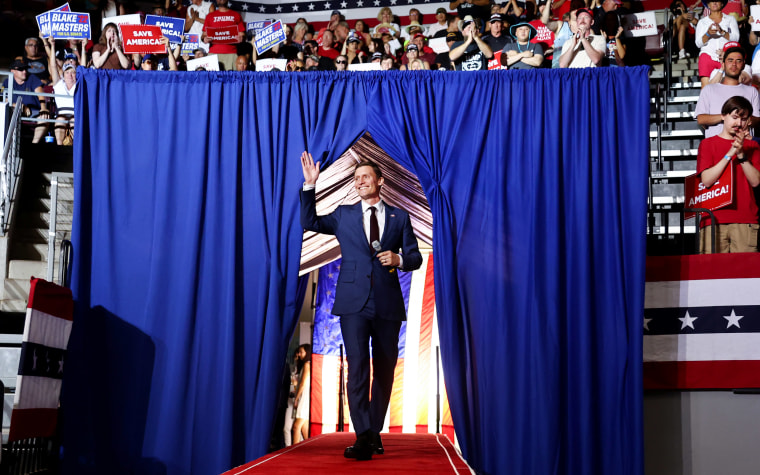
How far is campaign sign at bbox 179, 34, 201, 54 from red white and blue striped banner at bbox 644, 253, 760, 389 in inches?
182

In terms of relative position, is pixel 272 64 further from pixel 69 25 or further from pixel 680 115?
pixel 680 115

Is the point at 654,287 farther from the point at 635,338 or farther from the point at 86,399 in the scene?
the point at 86,399

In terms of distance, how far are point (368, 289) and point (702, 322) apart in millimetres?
2461

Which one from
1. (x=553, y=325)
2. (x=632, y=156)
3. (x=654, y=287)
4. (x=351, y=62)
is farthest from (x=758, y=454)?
(x=351, y=62)

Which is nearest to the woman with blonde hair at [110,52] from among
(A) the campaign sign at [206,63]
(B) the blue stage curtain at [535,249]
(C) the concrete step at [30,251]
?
(A) the campaign sign at [206,63]

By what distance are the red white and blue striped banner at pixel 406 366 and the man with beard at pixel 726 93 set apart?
9.16ft

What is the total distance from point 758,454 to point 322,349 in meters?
3.96

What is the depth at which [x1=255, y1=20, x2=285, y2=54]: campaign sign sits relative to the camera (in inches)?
284

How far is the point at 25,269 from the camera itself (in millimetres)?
6676

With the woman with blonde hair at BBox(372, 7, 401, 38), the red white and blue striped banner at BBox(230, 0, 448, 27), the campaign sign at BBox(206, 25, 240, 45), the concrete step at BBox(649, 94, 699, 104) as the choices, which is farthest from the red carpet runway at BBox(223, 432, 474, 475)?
the red white and blue striped banner at BBox(230, 0, 448, 27)

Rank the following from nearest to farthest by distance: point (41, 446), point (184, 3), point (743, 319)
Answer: point (41, 446)
point (743, 319)
point (184, 3)

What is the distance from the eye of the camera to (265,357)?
5.07 m

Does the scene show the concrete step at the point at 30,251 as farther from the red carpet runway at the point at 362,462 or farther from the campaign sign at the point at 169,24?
the red carpet runway at the point at 362,462

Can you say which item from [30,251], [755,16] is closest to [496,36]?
[755,16]
